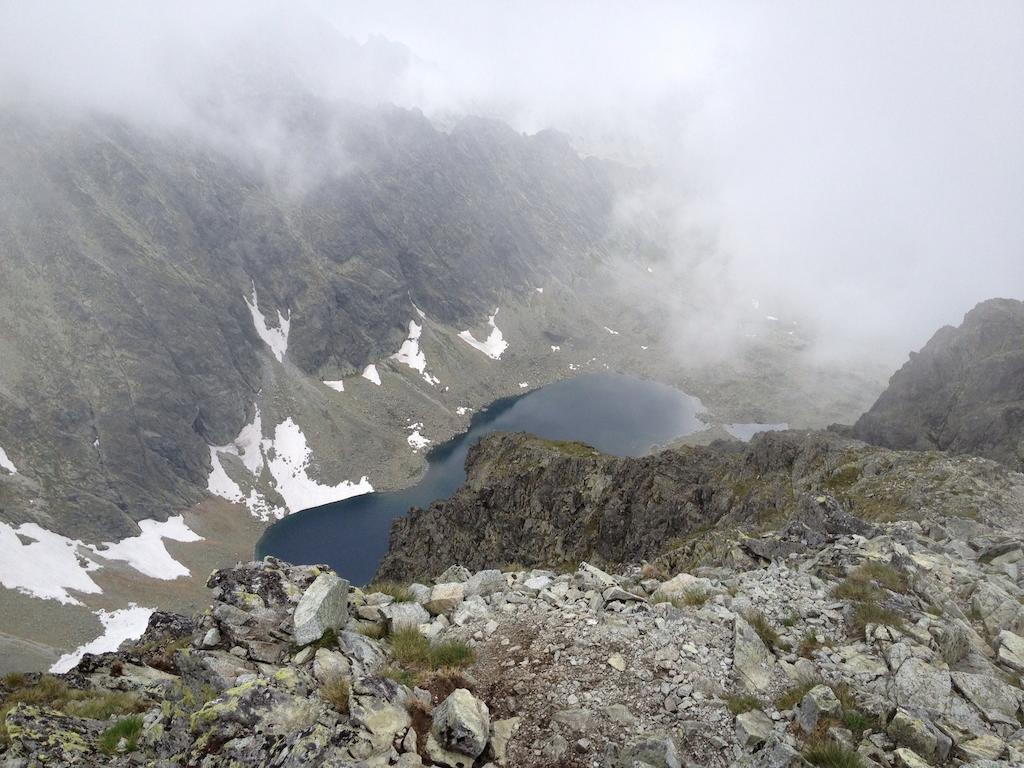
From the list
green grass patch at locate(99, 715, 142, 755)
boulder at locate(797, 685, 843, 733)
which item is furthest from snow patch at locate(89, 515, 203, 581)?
boulder at locate(797, 685, 843, 733)

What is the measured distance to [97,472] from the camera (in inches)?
4227

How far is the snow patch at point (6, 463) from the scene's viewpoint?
94.2 metres

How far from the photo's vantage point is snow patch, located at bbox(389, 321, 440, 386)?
181m

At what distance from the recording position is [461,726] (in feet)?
27.5

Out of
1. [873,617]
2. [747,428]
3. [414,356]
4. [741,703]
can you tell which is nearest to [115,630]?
[741,703]

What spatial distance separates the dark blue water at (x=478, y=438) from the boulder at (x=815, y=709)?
98.7m

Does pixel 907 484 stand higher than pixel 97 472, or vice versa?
pixel 97 472

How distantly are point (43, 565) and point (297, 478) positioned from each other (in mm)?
53001

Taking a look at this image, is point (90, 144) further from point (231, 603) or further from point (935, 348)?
point (935, 348)

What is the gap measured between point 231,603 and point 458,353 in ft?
599

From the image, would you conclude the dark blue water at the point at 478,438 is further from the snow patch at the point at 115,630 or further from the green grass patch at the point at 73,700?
the green grass patch at the point at 73,700

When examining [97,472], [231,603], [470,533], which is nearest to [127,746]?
[231,603]

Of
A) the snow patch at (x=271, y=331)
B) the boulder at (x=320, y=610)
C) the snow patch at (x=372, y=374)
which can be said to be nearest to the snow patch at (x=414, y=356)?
the snow patch at (x=372, y=374)

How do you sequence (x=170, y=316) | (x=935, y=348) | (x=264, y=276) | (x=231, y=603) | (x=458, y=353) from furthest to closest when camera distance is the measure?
1. (x=458, y=353)
2. (x=264, y=276)
3. (x=170, y=316)
4. (x=935, y=348)
5. (x=231, y=603)
